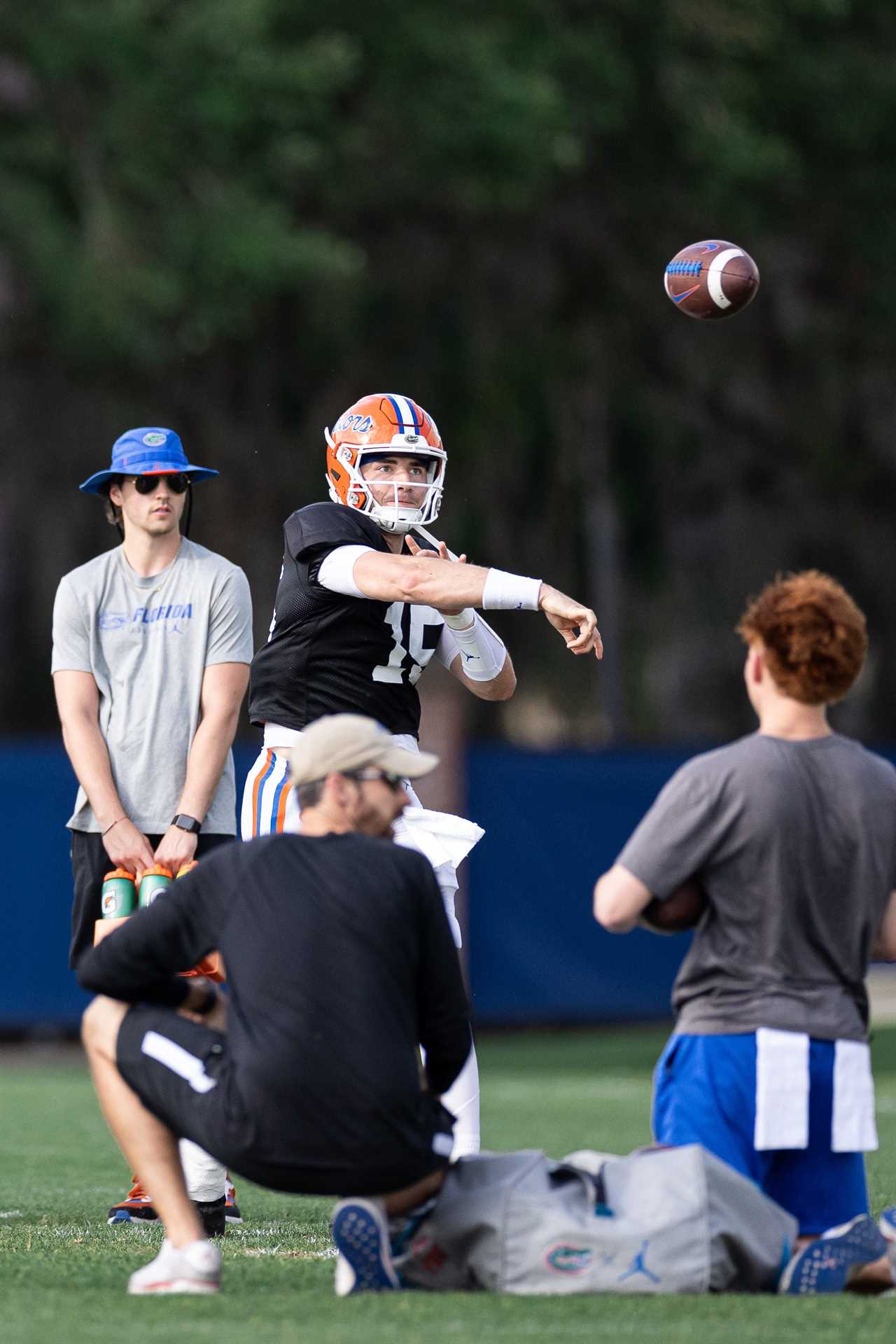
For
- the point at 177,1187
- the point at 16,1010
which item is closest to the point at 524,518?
the point at 16,1010

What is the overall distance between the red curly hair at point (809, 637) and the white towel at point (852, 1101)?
825 mm

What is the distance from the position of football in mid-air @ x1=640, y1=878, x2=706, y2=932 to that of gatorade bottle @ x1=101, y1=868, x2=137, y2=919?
2259 millimetres

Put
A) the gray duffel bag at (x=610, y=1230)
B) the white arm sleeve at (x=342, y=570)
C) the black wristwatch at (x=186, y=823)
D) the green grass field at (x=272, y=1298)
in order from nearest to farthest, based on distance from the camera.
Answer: the green grass field at (x=272, y=1298), the gray duffel bag at (x=610, y=1230), the white arm sleeve at (x=342, y=570), the black wristwatch at (x=186, y=823)

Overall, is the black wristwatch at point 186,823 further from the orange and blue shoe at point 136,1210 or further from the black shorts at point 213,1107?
the black shorts at point 213,1107

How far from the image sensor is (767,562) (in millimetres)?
22781

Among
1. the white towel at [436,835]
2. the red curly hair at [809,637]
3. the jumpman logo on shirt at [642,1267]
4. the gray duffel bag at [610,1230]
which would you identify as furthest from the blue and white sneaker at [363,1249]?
the white towel at [436,835]

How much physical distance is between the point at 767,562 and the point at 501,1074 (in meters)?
9.78

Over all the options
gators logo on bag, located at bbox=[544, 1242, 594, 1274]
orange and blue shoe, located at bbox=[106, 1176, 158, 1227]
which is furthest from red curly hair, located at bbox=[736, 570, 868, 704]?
orange and blue shoe, located at bbox=[106, 1176, 158, 1227]

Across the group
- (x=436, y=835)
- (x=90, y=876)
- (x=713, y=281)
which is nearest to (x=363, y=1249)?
(x=436, y=835)

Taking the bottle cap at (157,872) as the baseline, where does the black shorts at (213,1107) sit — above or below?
below

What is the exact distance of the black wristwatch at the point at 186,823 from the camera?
7277mm

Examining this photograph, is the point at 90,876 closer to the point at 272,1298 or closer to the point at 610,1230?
the point at 272,1298

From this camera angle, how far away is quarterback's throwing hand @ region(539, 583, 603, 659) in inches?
240

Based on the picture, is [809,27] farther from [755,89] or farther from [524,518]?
[524,518]
